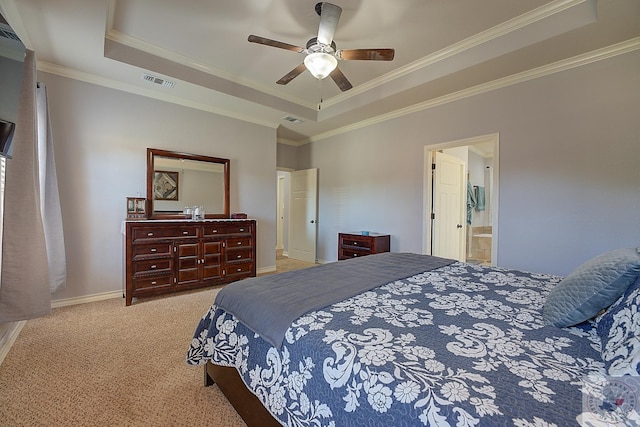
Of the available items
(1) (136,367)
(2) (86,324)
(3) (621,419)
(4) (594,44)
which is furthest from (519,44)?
(2) (86,324)

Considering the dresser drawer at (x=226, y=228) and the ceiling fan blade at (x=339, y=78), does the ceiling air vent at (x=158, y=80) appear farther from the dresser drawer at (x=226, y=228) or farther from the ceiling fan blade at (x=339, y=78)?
the ceiling fan blade at (x=339, y=78)

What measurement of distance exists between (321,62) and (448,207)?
3025 mm

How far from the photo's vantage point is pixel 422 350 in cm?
90

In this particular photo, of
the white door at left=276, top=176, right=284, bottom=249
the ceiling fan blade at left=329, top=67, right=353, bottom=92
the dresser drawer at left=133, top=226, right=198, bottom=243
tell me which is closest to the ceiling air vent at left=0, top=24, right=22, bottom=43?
the dresser drawer at left=133, top=226, right=198, bottom=243

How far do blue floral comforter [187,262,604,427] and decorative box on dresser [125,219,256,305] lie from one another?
87.3 inches

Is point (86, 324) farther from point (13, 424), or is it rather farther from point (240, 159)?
point (240, 159)

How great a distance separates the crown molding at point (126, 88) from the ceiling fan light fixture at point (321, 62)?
231 cm

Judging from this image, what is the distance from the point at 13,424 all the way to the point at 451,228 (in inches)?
189

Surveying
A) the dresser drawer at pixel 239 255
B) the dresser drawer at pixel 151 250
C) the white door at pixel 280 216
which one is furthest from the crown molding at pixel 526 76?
the dresser drawer at pixel 151 250

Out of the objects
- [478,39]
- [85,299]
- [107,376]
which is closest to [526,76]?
[478,39]

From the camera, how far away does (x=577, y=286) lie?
1.11 m

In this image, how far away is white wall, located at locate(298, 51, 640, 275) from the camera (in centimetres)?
251

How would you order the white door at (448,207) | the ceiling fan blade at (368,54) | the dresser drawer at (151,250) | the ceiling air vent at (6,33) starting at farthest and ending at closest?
the white door at (448,207) → the dresser drawer at (151,250) → the ceiling fan blade at (368,54) → the ceiling air vent at (6,33)

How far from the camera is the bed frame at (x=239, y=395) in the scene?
48.5 inches
